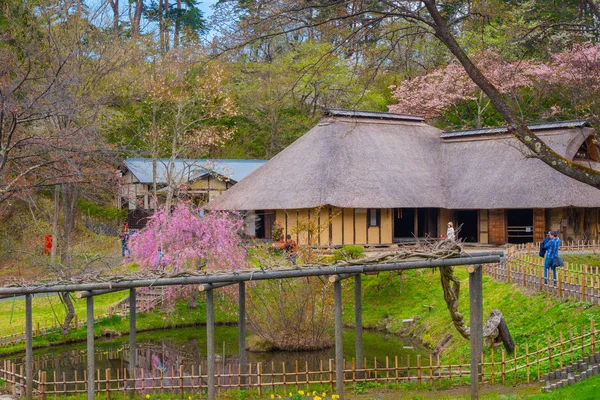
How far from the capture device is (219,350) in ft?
70.1

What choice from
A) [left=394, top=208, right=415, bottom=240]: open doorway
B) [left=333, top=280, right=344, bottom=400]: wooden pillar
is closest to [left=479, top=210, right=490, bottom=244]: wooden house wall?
[left=394, top=208, right=415, bottom=240]: open doorway

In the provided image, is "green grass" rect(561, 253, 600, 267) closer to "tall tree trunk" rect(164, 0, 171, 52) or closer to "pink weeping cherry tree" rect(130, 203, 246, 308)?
"pink weeping cherry tree" rect(130, 203, 246, 308)

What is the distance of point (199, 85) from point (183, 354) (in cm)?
2279

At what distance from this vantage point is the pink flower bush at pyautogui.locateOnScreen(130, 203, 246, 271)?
24.1m

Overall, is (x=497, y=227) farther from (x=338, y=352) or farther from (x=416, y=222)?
(x=338, y=352)

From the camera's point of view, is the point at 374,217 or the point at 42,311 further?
the point at 374,217

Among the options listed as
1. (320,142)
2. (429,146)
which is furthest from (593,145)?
(320,142)

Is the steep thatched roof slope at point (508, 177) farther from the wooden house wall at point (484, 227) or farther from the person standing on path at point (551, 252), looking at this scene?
the person standing on path at point (551, 252)

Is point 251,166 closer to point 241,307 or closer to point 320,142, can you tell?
point 320,142

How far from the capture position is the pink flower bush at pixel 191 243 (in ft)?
79.0

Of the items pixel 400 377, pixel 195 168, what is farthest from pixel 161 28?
pixel 400 377

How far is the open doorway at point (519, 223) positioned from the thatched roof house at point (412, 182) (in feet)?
0.20

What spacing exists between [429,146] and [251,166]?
1229 centimetres

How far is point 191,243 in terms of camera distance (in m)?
24.8
